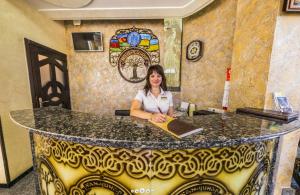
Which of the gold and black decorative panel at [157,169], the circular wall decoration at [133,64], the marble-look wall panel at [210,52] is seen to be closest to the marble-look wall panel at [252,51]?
the marble-look wall panel at [210,52]

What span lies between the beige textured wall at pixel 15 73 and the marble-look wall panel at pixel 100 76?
1001 millimetres

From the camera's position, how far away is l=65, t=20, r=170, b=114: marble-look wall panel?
3.27 m

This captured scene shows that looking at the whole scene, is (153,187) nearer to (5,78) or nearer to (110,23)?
→ (5,78)

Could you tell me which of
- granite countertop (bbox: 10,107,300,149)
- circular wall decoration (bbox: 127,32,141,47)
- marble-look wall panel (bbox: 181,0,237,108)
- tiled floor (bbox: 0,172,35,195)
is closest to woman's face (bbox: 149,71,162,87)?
granite countertop (bbox: 10,107,300,149)

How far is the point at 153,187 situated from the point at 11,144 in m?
2.29

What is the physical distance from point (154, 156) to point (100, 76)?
9.86ft

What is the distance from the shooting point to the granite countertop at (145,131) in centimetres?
70

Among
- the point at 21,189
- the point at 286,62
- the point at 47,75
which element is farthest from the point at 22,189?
the point at 286,62

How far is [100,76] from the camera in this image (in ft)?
11.2

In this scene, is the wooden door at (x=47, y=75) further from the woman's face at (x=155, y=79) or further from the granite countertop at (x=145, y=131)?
the woman's face at (x=155, y=79)

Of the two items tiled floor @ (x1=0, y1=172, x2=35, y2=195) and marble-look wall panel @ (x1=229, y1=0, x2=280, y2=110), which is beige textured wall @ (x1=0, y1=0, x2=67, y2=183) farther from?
marble-look wall panel @ (x1=229, y1=0, x2=280, y2=110)

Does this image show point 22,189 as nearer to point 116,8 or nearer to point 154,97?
point 154,97

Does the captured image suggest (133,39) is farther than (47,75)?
Yes

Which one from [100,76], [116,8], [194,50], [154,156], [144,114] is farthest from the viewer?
[100,76]
